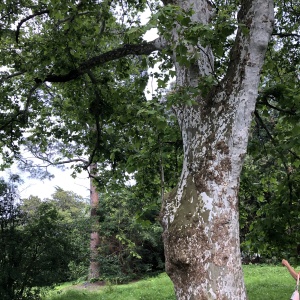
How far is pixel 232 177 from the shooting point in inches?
120

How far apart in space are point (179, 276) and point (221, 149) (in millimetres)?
1154

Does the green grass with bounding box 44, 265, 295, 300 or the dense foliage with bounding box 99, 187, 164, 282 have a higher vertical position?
the dense foliage with bounding box 99, 187, 164, 282

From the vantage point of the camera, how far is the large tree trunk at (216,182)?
279 centimetres

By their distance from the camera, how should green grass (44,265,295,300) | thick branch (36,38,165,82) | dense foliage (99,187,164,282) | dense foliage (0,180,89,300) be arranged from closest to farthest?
thick branch (36,38,165,82)
dense foliage (0,180,89,300)
green grass (44,265,295,300)
dense foliage (99,187,164,282)

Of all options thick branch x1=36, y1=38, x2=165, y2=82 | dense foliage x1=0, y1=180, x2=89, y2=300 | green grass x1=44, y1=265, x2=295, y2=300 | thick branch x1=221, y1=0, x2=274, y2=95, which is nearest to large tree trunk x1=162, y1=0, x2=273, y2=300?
thick branch x1=221, y1=0, x2=274, y2=95

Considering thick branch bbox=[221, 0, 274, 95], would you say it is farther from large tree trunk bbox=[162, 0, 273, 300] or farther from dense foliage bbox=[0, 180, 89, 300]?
dense foliage bbox=[0, 180, 89, 300]

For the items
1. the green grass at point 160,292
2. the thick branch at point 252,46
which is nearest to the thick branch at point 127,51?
the thick branch at point 252,46

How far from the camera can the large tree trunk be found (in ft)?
9.16

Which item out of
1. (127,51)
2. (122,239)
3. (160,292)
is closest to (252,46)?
(127,51)

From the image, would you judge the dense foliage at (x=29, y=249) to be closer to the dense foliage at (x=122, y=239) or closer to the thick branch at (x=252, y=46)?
the dense foliage at (x=122, y=239)

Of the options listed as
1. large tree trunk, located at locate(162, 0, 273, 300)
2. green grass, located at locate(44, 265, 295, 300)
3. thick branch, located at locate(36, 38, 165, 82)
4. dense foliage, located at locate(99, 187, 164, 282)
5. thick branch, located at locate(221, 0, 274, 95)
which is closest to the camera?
large tree trunk, located at locate(162, 0, 273, 300)

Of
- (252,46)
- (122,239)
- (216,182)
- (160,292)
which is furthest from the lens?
(122,239)

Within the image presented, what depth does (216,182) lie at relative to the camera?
3004 millimetres

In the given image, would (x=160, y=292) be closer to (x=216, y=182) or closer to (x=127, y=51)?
(x=127, y=51)
